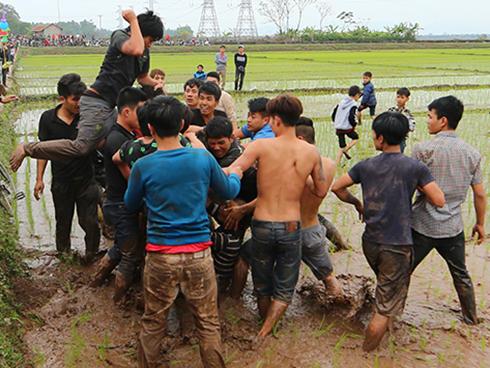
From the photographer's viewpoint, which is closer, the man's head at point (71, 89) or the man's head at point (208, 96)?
the man's head at point (71, 89)

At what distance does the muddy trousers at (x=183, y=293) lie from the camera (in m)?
3.02

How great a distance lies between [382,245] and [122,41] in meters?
2.47

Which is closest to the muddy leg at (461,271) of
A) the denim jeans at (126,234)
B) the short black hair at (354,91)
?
the denim jeans at (126,234)

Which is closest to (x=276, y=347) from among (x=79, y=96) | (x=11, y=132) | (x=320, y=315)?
(x=320, y=315)

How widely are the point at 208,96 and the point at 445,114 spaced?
6.64 feet

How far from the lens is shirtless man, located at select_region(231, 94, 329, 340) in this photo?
138 inches

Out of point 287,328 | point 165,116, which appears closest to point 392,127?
point 165,116

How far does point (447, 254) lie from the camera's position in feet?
12.7

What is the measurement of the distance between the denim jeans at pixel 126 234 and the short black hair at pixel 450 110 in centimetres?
239

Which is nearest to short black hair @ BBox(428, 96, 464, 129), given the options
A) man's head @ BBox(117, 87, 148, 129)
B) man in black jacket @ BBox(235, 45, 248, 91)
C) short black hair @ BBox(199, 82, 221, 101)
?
short black hair @ BBox(199, 82, 221, 101)

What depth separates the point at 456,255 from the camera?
3832 millimetres

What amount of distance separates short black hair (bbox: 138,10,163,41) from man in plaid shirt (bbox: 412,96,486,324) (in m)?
2.22

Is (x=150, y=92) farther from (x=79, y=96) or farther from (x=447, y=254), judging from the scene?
(x=447, y=254)

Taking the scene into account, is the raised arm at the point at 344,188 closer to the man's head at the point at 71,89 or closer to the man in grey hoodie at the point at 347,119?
the man's head at the point at 71,89
